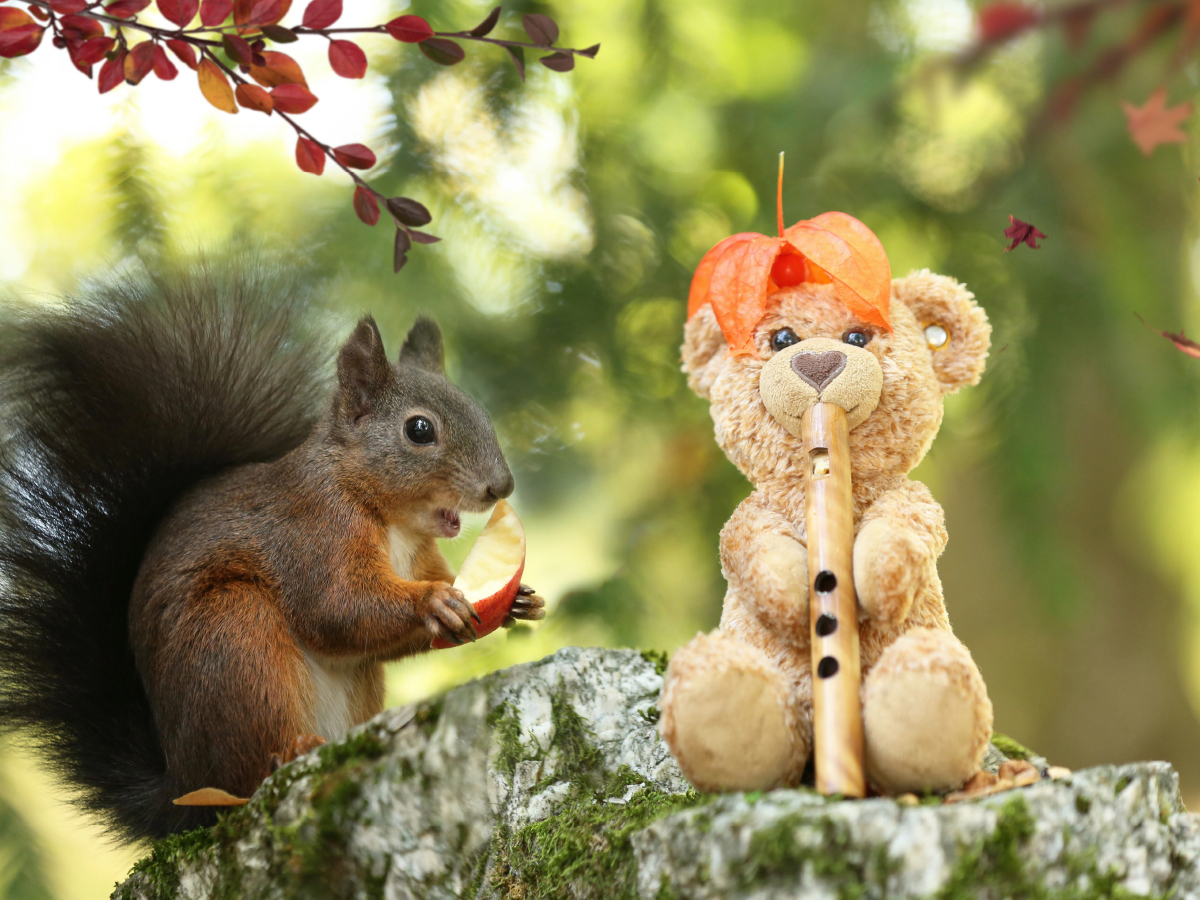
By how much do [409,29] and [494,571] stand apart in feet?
1.41

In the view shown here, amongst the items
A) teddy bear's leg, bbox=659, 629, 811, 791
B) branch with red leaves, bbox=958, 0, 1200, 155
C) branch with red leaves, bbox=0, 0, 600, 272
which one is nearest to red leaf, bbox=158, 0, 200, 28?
branch with red leaves, bbox=0, 0, 600, 272

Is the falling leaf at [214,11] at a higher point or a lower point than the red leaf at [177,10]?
higher

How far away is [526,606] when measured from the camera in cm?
85

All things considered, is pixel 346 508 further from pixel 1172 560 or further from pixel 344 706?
pixel 1172 560

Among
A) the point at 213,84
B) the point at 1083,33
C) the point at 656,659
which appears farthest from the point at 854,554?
the point at 1083,33

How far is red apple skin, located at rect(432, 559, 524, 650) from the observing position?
0.77 metres

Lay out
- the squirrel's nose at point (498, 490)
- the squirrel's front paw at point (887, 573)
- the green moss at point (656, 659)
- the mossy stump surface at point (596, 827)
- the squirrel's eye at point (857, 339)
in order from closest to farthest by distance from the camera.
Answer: the mossy stump surface at point (596, 827)
the squirrel's front paw at point (887, 573)
the squirrel's eye at point (857, 339)
the squirrel's nose at point (498, 490)
the green moss at point (656, 659)

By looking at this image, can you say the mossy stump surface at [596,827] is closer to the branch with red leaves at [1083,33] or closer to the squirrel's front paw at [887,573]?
the squirrel's front paw at [887,573]

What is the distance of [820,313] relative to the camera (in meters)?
0.73

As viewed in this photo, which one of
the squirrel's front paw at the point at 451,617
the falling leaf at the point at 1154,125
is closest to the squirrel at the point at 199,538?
the squirrel's front paw at the point at 451,617

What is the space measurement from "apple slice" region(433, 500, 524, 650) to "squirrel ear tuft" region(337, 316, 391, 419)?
15 cm

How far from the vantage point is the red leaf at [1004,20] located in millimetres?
1076

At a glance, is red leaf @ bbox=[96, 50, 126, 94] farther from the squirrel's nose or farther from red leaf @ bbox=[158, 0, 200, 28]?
the squirrel's nose

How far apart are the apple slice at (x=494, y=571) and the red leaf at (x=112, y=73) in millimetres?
440
